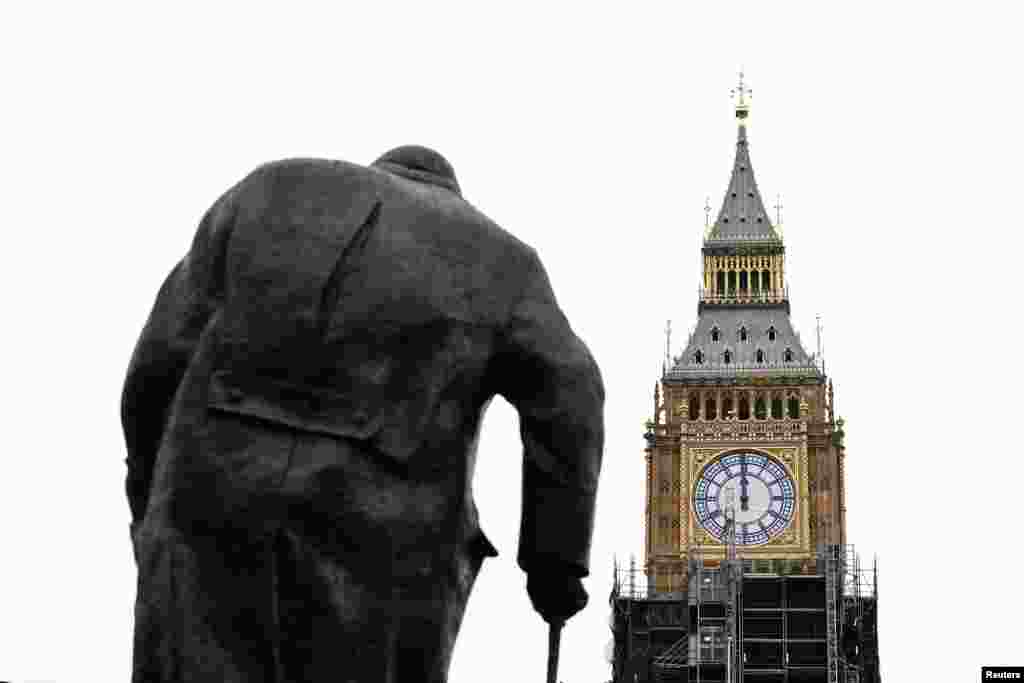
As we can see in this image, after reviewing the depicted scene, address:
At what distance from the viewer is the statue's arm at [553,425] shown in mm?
9781

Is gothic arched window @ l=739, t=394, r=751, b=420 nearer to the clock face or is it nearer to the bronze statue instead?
the clock face

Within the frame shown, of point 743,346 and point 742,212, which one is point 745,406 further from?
point 742,212

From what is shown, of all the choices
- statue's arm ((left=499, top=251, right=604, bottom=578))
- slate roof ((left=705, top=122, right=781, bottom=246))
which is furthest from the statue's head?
slate roof ((left=705, top=122, right=781, bottom=246))

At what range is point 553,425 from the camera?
9766 millimetres

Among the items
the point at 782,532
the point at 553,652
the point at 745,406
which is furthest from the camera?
the point at 745,406

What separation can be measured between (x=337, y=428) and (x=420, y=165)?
1.35 metres

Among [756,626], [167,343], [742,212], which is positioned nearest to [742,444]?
[742,212]

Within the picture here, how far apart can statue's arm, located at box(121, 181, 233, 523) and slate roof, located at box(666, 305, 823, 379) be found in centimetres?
9297

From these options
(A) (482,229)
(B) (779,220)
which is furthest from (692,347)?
(A) (482,229)

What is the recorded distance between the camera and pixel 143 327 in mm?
9961

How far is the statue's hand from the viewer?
9.86 metres

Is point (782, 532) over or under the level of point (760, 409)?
under

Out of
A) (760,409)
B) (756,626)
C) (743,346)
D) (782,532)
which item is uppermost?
(743,346)

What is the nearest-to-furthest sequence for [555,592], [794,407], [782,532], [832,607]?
[555,592], [832,607], [782,532], [794,407]
